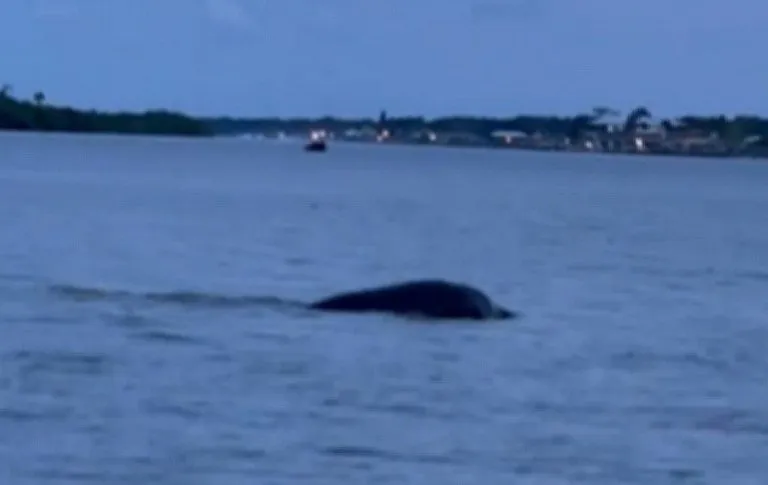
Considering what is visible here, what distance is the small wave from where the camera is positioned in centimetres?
3791

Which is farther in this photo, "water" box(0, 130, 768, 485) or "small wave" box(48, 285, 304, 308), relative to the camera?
"small wave" box(48, 285, 304, 308)

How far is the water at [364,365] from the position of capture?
2230 centimetres

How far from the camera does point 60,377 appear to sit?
27.5 m

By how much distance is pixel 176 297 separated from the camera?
38.9 m

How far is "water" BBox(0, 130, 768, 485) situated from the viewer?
878 inches

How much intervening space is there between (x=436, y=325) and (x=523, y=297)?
9.07 meters

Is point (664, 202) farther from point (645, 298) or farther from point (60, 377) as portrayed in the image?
point (60, 377)

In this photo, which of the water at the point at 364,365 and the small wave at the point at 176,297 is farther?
the small wave at the point at 176,297

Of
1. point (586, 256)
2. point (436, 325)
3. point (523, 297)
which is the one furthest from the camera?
point (586, 256)

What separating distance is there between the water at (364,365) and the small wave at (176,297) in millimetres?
120

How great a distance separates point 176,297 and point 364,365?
33.1 feet

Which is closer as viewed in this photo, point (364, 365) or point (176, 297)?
point (364, 365)

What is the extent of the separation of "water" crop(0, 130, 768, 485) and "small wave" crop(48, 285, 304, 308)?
0.12 m

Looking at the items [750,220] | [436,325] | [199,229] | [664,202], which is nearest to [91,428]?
[436,325]
